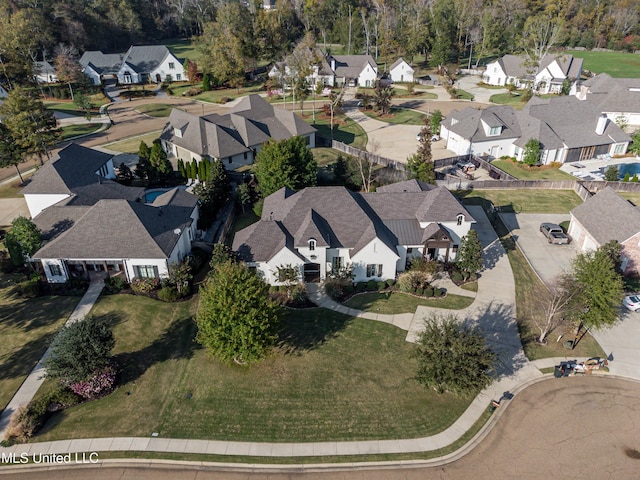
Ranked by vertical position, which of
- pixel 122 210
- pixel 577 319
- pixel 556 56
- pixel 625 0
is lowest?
pixel 577 319

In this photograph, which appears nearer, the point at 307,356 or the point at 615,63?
the point at 307,356

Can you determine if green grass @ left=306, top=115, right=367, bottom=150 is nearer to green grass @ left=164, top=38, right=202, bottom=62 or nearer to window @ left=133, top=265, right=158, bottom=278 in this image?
window @ left=133, top=265, right=158, bottom=278

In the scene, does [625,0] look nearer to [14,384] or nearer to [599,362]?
[599,362]

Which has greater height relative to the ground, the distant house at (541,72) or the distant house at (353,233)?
the distant house at (541,72)

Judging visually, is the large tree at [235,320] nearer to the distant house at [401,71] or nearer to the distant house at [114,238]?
the distant house at [114,238]

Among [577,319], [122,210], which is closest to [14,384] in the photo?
[122,210]

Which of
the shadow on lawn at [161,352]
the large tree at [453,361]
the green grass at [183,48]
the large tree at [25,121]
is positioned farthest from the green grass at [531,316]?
the green grass at [183,48]

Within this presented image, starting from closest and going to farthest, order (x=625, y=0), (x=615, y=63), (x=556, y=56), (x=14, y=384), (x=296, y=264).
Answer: (x=14, y=384), (x=296, y=264), (x=556, y=56), (x=615, y=63), (x=625, y=0)

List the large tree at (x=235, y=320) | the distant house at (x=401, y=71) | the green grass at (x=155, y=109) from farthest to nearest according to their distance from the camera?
the distant house at (x=401, y=71)
the green grass at (x=155, y=109)
the large tree at (x=235, y=320)
